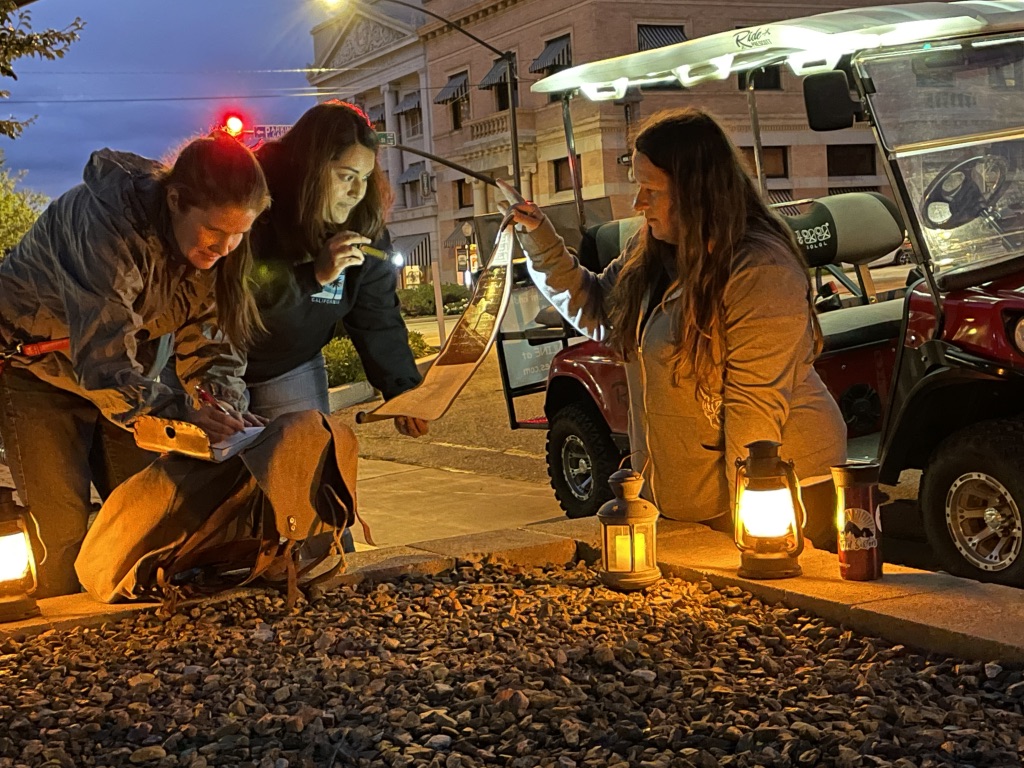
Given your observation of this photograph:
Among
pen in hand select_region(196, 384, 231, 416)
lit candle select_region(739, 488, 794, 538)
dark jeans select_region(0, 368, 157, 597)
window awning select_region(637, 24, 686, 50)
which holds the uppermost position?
window awning select_region(637, 24, 686, 50)

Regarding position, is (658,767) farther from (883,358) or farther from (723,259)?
(883,358)

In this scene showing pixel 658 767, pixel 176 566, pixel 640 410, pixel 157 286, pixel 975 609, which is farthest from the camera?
pixel 640 410

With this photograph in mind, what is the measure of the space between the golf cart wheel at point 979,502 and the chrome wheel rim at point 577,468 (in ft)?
9.35

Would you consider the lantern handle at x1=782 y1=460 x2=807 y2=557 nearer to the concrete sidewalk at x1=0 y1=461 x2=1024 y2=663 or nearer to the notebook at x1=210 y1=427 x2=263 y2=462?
the concrete sidewalk at x1=0 y1=461 x2=1024 y2=663

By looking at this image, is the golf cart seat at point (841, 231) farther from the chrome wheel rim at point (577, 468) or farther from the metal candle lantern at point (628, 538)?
the metal candle lantern at point (628, 538)

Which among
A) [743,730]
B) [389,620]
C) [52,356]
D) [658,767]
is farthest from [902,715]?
[52,356]

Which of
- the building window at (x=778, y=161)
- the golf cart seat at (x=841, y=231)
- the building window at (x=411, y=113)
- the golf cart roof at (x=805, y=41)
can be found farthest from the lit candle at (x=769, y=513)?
the building window at (x=411, y=113)

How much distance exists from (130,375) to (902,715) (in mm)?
2344

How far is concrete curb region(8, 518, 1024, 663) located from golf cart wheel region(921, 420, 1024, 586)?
885 mm

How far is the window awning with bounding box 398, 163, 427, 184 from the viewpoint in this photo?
5978cm

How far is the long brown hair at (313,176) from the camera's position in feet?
15.3

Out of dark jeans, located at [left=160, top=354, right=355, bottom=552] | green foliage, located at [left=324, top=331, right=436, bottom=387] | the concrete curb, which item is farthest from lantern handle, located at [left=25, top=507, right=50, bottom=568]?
green foliage, located at [left=324, top=331, right=436, bottom=387]

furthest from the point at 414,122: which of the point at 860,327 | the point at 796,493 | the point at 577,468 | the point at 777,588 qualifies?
the point at 777,588

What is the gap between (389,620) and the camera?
4.46 m
